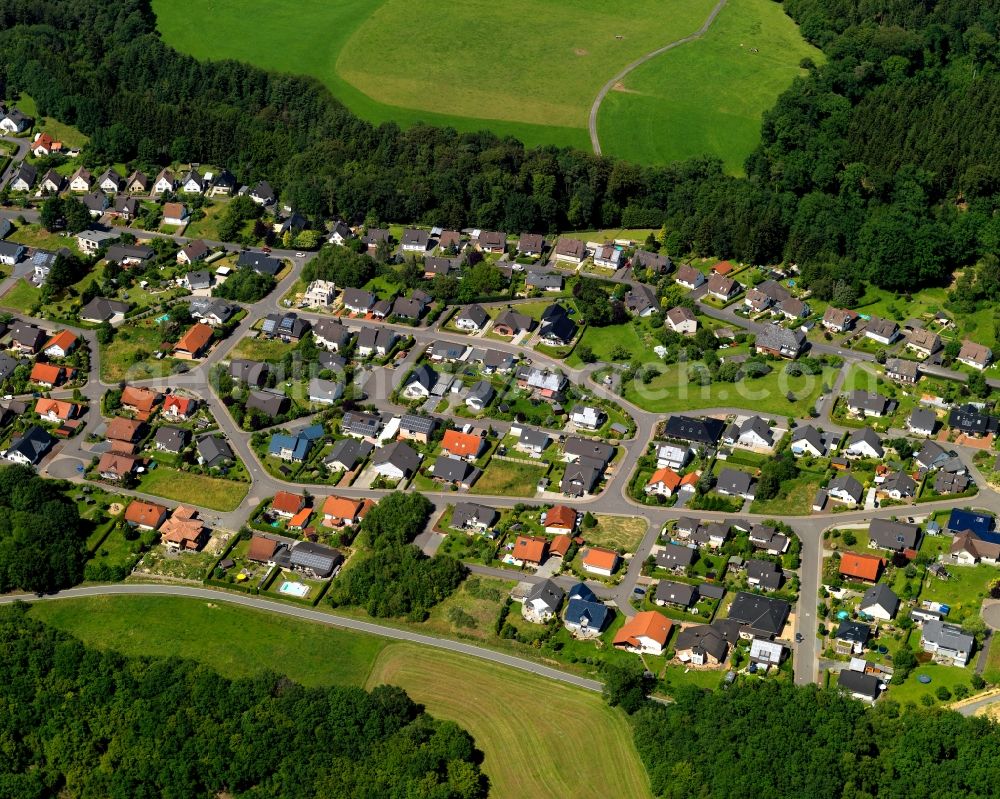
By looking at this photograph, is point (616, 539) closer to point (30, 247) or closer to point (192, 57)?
point (30, 247)

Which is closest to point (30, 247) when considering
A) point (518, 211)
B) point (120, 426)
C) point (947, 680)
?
point (120, 426)

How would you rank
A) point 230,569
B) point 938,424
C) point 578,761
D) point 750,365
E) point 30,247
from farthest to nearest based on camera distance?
point 30,247 < point 750,365 < point 938,424 < point 230,569 < point 578,761

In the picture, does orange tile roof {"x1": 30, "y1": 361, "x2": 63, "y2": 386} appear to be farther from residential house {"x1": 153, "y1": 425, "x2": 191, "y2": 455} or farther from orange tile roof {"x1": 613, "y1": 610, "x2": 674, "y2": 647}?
orange tile roof {"x1": 613, "y1": 610, "x2": 674, "y2": 647}

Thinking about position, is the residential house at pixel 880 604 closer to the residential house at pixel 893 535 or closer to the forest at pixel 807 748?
the residential house at pixel 893 535

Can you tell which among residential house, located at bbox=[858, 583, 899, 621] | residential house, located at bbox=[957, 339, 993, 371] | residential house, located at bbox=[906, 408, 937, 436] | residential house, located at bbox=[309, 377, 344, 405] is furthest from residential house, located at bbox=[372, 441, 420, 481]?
residential house, located at bbox=[957, 339, 993, 371]

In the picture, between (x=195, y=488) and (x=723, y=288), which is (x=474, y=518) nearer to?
(x=195, y=488)

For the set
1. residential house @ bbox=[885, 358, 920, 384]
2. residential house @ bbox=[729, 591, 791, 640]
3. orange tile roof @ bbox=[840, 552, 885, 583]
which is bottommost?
residential house @ bbox=[729, 591, 791, 640]

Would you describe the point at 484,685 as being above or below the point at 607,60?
below

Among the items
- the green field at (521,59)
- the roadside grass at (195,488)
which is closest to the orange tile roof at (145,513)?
the roadside grass at (195,488)

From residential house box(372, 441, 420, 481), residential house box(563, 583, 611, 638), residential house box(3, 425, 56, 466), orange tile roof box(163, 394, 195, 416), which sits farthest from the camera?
orange tile roof box(163, 394, 195, 416)
